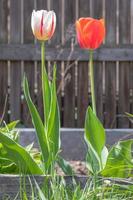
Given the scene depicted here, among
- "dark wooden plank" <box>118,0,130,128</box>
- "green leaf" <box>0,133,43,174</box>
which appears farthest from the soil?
"dark wooden plank" <box>118,0,130,128</box>

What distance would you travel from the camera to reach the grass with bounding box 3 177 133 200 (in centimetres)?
213

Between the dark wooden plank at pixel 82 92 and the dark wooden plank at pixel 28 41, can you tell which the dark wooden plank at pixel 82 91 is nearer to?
the dark wooden plank at pixel 82 92

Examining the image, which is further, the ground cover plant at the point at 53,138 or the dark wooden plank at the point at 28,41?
the dark wooden plank at the point at 28,41

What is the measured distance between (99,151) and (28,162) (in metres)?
0.30

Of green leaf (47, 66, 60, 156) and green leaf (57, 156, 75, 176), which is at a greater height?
green leaf (47, 66, 60, 156)

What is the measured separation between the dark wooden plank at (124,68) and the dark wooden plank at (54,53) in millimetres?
116

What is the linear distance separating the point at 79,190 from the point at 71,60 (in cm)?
368

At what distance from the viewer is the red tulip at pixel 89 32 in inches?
101

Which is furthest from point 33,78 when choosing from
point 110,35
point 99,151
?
point 99,151

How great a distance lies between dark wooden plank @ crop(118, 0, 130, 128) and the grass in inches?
138

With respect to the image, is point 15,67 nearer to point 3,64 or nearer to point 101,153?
point 3,64

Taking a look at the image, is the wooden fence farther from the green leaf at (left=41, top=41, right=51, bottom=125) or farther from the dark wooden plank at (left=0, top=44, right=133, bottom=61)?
the green leaf at (left=41, top=41, right=51, bottom=125)

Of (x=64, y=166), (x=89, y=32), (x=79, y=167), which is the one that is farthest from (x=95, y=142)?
(x=79, y=167)

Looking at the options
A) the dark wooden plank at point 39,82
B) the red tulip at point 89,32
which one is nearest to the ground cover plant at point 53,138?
the red tulip at point 89,32
